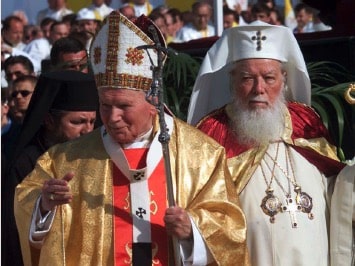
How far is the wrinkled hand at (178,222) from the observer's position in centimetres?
598

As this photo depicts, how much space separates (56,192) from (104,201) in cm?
40

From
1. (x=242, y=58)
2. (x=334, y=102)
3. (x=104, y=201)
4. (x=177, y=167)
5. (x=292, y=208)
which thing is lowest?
(x=292, y=208)

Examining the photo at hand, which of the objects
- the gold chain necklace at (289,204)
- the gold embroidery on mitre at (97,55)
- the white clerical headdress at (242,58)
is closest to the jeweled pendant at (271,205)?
the gold chain necklace at (289,204)

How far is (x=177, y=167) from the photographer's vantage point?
633 cm

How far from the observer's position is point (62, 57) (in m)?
8.70

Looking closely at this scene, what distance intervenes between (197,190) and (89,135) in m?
0.64

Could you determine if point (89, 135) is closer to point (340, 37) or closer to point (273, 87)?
point (273, 87)

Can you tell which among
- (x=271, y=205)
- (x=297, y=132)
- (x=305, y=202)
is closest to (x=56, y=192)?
(x=271, y=205)

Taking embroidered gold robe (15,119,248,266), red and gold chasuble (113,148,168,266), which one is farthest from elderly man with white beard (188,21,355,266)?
red and gold chasuble (113,148,168,266)

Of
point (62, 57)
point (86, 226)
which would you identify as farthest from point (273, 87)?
point (62, 57)

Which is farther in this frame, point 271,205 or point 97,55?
point 271,205

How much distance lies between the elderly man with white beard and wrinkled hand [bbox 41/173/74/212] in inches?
44.8

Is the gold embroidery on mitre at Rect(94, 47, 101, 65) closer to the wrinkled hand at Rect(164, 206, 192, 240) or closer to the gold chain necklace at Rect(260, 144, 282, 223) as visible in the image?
the wrinkled hand at Rect(164, 206, 192, 240)

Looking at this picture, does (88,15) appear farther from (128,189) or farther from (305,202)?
(128,189)
